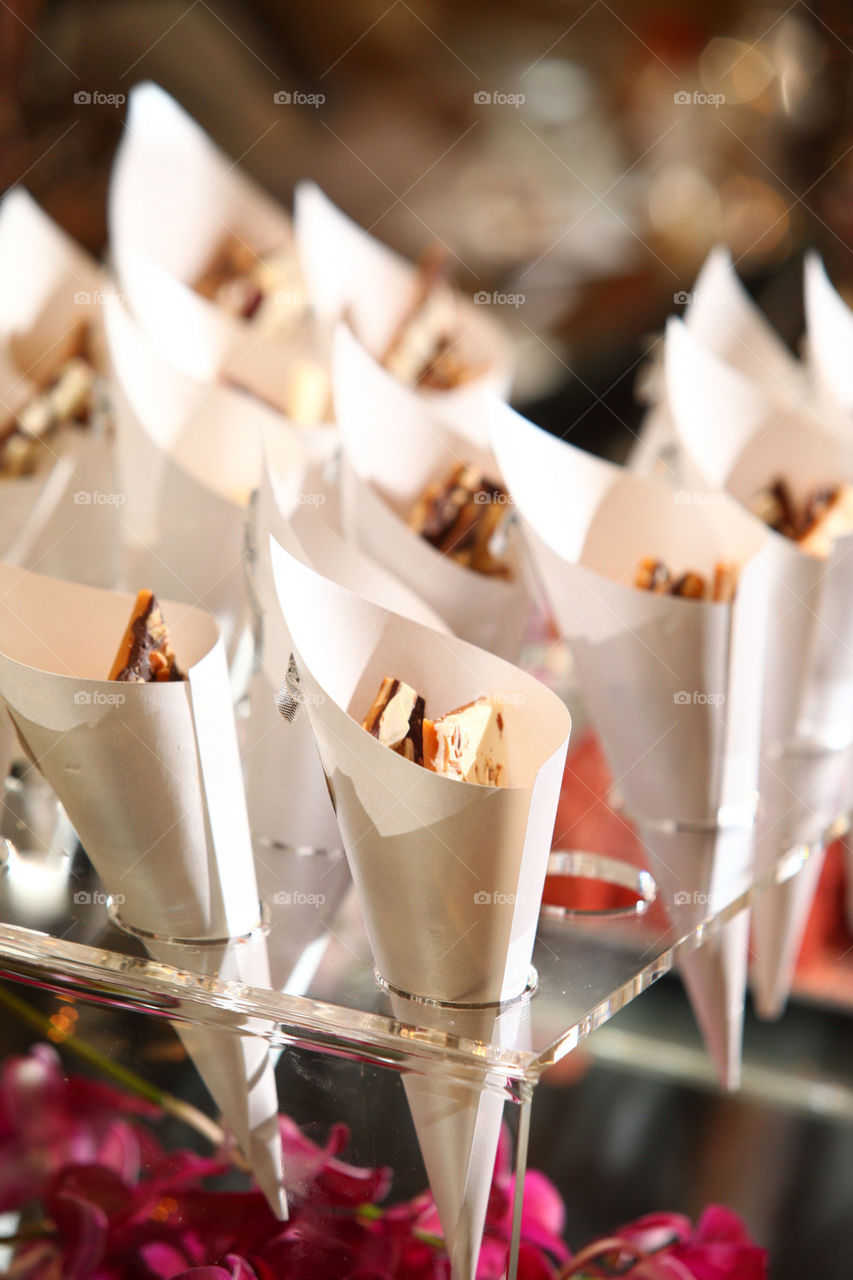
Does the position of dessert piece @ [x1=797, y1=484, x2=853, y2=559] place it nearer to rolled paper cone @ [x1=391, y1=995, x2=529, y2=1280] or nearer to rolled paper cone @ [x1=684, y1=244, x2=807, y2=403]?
rolled paper cone @ [x1=684, y1=244, x2=807, y2=403]

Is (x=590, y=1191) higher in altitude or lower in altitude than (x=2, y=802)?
lower

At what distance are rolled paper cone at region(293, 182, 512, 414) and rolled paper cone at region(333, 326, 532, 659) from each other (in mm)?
195

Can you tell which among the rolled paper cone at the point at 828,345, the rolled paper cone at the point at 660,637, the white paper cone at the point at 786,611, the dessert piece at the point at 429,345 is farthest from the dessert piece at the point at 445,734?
the dessert piece at the point at 429,345

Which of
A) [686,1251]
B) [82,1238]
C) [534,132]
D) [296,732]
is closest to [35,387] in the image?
[296,732]

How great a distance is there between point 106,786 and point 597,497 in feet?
1.52

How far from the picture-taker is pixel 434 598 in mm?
874

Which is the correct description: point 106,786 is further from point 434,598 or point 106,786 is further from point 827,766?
point 827,766

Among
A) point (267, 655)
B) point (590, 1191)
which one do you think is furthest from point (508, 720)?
point (590, 1191)

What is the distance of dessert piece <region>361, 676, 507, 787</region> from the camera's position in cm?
57

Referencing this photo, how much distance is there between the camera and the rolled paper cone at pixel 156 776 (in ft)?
1.94

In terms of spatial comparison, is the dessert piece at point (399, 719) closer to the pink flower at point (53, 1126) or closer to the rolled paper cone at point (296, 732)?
the rolled paper cone at point (296, 732)

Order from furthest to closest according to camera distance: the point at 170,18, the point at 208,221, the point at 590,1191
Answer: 1. the point at 170,18
2. the point at 208,221
3. the point at 590,1191

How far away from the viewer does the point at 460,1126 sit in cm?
56

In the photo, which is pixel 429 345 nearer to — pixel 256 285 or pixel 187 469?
pixel 256 285
